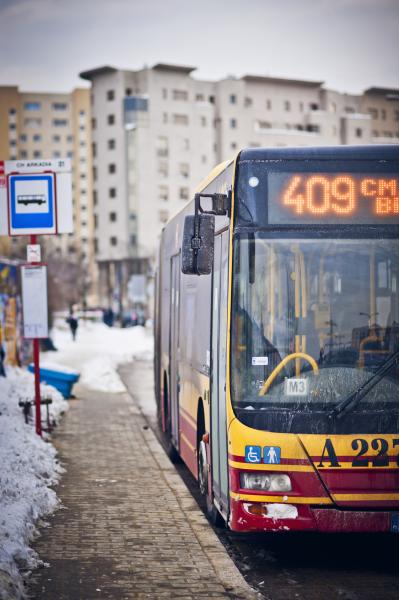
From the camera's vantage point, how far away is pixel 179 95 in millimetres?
114438

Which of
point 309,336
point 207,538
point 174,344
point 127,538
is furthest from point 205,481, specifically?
point 174,344

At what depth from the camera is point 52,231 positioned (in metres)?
13.5

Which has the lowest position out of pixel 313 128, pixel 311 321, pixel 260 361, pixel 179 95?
pixel 260 361

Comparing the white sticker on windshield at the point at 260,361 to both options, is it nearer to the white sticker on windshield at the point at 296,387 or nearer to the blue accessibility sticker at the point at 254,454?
the white sticker on windshield at the point at 296,387

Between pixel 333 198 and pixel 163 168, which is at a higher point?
pixel 163 168

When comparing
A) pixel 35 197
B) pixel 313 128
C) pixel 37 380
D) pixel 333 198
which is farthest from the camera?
pixel 313 128

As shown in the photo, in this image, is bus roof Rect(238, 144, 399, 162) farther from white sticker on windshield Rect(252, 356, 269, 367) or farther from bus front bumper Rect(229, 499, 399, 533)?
bus front bumper Rect(229, 499, 399, 533)

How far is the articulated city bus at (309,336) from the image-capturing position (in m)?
7.55

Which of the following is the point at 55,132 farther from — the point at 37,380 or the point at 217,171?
the point at 217,171

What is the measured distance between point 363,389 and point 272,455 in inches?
Result: 32.6

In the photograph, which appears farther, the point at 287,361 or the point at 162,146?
the point at 162,146

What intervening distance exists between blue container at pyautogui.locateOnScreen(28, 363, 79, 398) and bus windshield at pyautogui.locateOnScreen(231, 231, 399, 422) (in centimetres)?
1361

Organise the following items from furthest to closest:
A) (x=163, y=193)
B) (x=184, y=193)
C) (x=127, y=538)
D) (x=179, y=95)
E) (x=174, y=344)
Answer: (x=184, y=193), (x=179, y=95), (x=163, y=193), (x=174, y=344), (x=127, y=538)

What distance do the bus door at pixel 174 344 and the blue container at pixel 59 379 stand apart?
750 cm
